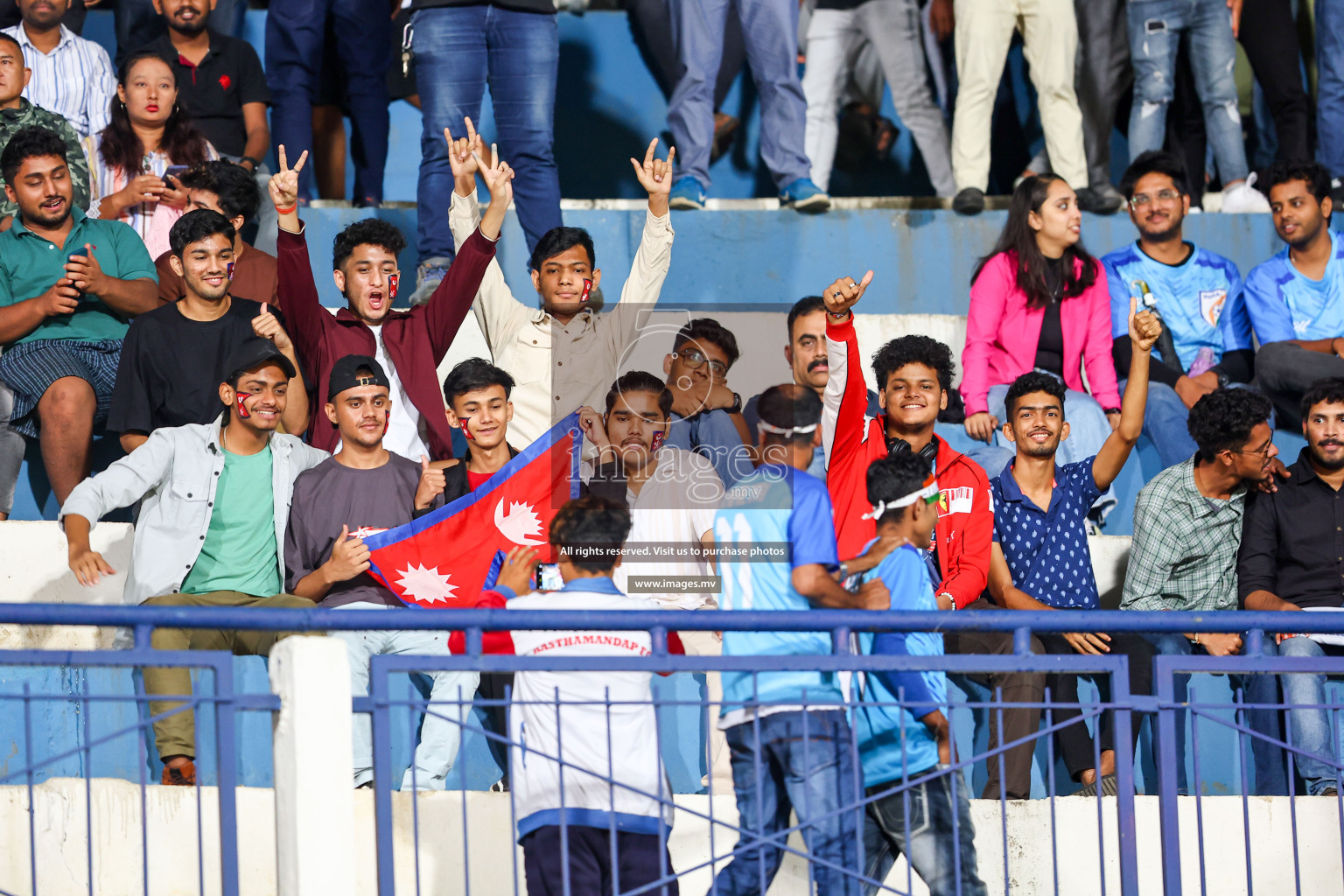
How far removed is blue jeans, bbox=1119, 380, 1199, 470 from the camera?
605 cm

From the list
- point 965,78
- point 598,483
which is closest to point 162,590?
point 598,483

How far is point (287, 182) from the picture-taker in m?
5.39

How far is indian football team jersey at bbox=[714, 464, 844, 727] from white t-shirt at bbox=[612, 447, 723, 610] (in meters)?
0.43

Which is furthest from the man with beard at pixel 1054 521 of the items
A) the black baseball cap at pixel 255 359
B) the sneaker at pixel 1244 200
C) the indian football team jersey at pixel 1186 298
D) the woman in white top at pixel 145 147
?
the woman in white top at pixel 145 147

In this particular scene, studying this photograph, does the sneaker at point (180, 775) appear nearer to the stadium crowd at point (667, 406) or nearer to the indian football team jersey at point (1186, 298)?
the stadium crowd at point (667, 406)

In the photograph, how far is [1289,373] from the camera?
247 inches

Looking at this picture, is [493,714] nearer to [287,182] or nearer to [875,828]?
[875,828]

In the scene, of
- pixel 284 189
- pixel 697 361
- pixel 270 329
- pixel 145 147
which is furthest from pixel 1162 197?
pixel 145 147

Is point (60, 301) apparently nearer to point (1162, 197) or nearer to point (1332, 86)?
point (1162, 197)

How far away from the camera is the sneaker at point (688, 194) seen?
24.0 feet

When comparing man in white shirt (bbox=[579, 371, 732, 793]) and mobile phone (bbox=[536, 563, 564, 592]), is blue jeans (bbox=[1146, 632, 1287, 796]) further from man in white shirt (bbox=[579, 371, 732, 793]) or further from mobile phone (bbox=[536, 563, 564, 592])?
mobile phone (bbox=[536, 563, 564, 592])

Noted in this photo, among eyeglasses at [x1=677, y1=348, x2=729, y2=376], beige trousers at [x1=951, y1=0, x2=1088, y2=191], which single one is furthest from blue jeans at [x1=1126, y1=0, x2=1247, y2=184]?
eyeglasses at [x1=677, y1=348, x2=729, y2=376]

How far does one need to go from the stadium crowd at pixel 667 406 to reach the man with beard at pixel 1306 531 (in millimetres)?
13

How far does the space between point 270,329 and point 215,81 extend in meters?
2.29
